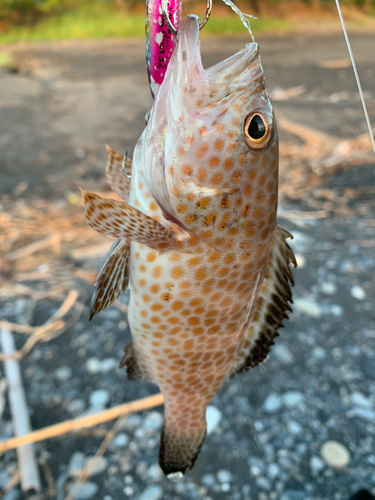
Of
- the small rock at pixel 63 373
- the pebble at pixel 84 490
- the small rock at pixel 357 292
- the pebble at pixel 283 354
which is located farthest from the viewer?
the small rock at pixel 357 292

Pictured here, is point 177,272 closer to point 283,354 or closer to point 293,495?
point 293,495

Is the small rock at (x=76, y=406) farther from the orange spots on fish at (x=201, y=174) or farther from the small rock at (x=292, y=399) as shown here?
the orange spots on fish at (x=201, y=174)

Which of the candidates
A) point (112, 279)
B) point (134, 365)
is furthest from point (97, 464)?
point (112, 279)

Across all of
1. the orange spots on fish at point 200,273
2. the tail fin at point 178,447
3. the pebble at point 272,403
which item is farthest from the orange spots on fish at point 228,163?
the pebble at point 272,403

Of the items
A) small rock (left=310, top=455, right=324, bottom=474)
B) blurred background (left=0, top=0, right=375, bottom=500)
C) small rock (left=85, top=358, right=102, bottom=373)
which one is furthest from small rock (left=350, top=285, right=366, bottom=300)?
small rock (left=85, top=358, right=102, bottom=373)

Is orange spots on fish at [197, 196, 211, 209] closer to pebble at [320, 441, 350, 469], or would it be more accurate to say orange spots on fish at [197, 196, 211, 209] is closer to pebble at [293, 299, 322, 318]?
pebble at [320, 441, 350, 469]

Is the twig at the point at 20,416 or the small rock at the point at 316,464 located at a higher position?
the twig at the point at 20,416

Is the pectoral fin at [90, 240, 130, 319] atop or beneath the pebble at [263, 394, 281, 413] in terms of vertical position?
atop
